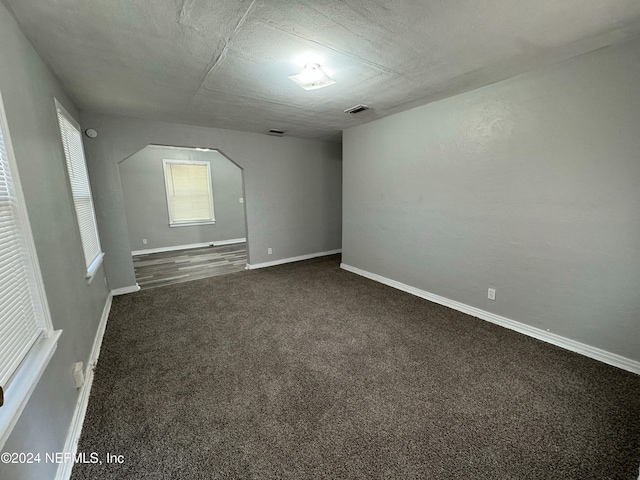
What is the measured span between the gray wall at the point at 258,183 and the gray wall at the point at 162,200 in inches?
64.2

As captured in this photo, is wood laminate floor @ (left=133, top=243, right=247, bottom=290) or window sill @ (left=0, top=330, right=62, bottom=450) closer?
window sill @ (left=0, top=330, right=62, bottom=450)

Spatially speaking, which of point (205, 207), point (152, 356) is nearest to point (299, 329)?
point (152, 356)

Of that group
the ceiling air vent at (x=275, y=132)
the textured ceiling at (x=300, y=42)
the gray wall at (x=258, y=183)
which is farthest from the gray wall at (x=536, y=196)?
the gray wall at (x=258, y=183)

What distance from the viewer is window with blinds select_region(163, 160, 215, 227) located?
5.89m

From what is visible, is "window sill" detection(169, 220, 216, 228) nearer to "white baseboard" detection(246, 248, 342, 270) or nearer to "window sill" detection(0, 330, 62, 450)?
"white baseboard" detection(246, 248, 342, 270)

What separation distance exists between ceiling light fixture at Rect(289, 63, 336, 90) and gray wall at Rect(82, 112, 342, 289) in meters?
2.47

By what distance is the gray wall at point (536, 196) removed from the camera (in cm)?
190

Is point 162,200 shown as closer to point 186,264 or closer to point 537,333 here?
point 186,264

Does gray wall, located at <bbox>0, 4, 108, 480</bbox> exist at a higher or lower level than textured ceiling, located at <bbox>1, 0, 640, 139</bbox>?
lower

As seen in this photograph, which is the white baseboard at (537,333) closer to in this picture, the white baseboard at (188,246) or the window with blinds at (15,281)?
the window with blinds at (15,281)

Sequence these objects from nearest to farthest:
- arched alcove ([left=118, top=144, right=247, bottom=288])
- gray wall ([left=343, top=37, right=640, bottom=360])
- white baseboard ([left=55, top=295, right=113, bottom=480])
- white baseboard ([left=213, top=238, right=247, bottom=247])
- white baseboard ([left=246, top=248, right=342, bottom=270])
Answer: white baseboard ([left=55, top=295, right=113, bottom=480]), gray wall ([left=343, top=37, right=640, bottom=360]), white baseboard ([left=246, top=248, right=342, bottom=270]), arched alcove ([left=118, top=144, right=247, bottom=288]), white baseboard ([left=213, top=238, right=247, bottom=247])

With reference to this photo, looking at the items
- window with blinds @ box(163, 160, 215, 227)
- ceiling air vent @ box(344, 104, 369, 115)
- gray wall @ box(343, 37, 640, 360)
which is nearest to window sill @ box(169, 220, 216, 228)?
window with blinds @ box(163, 160, 215, 227)

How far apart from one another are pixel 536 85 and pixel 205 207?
20.6 ft

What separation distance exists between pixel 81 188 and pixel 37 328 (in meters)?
2.07
